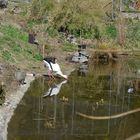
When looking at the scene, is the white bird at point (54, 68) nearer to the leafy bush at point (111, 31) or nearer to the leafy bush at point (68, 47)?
the leafy bush at point (68, 47)

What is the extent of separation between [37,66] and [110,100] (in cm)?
706

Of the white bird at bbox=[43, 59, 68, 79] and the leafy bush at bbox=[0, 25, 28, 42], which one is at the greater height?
the leafy bush at bbox=[0, 25, 28, 42]

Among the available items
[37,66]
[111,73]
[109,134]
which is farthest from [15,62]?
[109,134]

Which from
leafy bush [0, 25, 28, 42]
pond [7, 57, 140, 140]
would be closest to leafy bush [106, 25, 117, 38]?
leafy bush [0, 25, 28, 42]

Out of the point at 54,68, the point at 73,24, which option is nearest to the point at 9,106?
the point at 54,68

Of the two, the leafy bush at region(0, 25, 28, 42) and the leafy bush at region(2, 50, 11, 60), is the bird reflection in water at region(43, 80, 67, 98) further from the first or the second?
the leafy bush at region(0, 25, 28, 42)

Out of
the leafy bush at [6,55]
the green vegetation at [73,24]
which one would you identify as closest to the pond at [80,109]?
the leafy bush at [6,55]

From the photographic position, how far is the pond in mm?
15562

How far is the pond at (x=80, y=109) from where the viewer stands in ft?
51.1

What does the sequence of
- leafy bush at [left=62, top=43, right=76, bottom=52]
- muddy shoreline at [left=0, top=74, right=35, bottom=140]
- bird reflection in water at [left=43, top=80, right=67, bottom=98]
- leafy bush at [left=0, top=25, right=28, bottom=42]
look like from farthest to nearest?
leafy bush at [left=62, top=43, right=76, bottom=52], leafy bush at [left=0, top=25, right=28, bottom=42], bird reflection in water at [left=43, top=80, right=67, bottom=98], muddy shoreline at [left=0, top=74, right=35, bottom=140]

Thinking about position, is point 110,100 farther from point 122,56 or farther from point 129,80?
point 122,56

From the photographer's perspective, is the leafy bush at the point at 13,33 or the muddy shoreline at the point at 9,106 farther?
the leafy bush at the point at 13,33

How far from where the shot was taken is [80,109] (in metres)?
18.5

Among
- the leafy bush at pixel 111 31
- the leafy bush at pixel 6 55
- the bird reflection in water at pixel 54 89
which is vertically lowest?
the bird reflection in water at pixel 54 89
